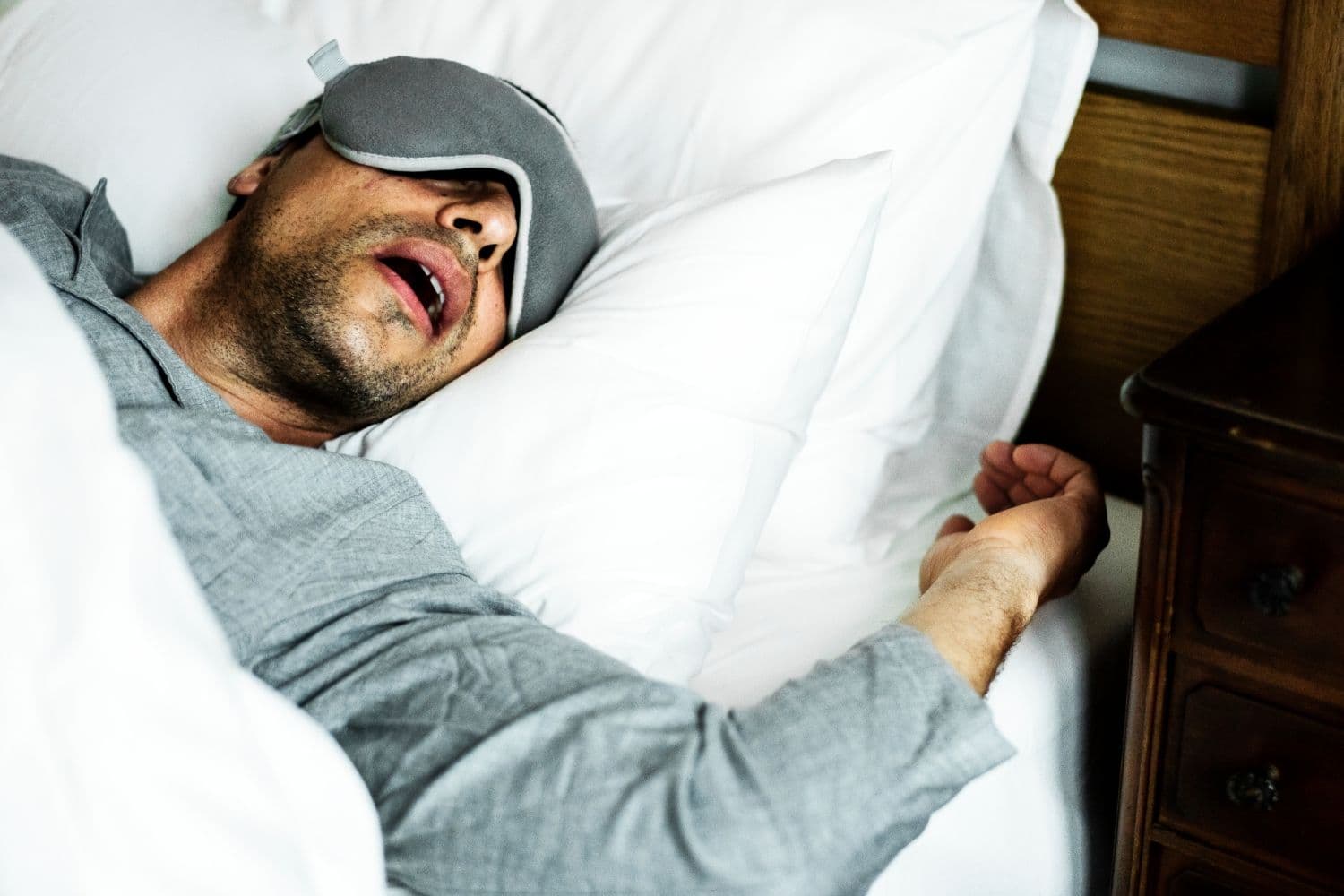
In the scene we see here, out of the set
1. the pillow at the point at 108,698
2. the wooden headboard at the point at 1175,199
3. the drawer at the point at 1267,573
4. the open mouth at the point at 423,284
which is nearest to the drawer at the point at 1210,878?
the drawer at the point at 1267,573

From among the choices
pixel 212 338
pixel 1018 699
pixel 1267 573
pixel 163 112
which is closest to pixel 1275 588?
pixel 1267 573

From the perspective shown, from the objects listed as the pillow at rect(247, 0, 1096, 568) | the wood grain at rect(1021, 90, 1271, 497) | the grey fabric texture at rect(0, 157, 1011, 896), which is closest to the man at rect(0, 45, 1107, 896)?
the grey fabric texture at rect(0, 157, 1011, 896)

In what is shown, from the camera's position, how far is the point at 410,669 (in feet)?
2.59

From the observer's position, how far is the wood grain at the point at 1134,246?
1127mm

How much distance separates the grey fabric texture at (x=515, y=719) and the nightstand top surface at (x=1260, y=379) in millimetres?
208

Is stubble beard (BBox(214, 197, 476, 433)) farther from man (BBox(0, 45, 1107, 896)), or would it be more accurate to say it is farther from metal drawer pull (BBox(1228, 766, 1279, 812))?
metal drawer pull (BBox(1228, 766, 1279, 812))

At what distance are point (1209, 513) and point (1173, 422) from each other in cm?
7

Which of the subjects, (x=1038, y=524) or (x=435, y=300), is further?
(x=435, y=300)

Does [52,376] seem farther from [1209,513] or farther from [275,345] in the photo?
[1209,513]

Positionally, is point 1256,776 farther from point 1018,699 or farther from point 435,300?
point 435,300


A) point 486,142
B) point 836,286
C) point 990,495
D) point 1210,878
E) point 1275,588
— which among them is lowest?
point 1210,878

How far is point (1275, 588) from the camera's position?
2.59ft

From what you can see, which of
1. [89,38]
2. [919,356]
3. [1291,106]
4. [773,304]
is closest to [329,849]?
[773,304]

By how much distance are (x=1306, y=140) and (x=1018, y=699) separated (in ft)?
1.64
